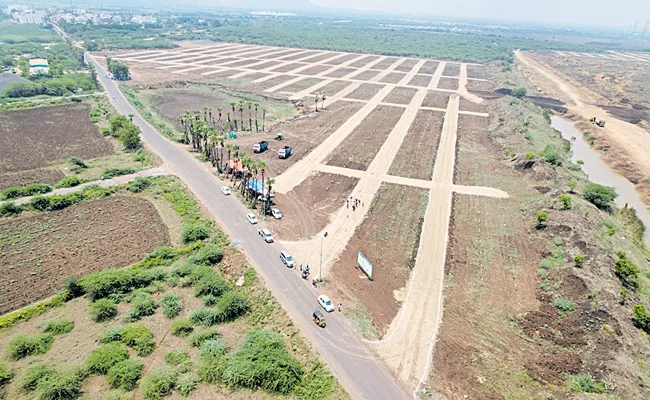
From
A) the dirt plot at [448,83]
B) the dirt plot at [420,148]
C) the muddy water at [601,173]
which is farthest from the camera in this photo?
the dirt plot at [448,83]

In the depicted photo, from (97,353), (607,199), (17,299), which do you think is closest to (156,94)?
(17,299)

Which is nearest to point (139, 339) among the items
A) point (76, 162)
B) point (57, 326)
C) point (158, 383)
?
point (158, 383)

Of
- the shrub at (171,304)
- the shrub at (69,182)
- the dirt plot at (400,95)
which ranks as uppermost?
the dirt plot at (400,95)

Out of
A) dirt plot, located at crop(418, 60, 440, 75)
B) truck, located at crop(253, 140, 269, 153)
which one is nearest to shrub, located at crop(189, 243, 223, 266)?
truck, located at crop(253, 140, 269, 153)

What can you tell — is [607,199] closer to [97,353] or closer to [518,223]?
[518,223]

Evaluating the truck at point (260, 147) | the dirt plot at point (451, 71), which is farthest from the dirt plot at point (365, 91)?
the truck at point (260, 147)

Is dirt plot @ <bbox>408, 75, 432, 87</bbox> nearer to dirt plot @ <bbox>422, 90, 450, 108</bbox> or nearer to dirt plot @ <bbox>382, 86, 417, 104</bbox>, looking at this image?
dirt plot @ <bbox>382, 86, 417, 104</bbox>

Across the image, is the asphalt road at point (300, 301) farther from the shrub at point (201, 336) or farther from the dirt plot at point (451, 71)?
the dirt plot at point (451, 71)
